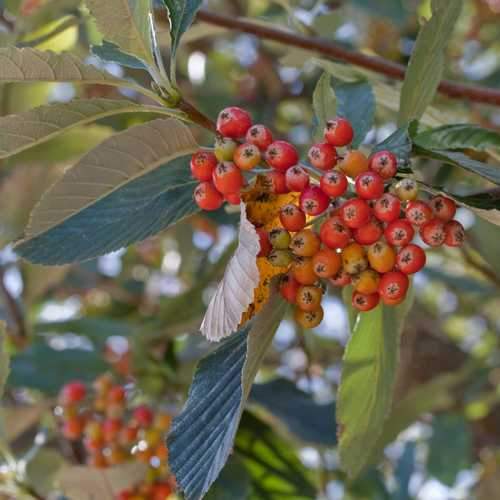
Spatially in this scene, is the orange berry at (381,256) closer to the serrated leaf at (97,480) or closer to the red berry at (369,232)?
the red berry at (369,232)

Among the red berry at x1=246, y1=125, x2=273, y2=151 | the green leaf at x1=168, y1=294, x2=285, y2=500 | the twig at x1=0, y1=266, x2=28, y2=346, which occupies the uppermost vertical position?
the red berry at x1=246, y1=125, x2=273, y2=151

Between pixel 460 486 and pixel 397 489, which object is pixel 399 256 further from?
pixel 460 486

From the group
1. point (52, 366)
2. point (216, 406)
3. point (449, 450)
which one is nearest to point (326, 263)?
point (216, 406)

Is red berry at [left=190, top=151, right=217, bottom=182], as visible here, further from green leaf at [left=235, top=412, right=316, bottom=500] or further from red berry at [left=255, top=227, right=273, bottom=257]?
green leaf at [left=235, top=412, right=316, bottom=500]

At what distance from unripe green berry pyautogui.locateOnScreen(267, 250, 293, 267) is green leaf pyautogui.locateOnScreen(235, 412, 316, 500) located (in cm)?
92

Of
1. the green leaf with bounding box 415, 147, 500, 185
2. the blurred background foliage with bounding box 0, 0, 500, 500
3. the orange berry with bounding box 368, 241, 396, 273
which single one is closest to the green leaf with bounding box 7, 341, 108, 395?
the blurred background foliage with bounding box 0, 0, 500, 500

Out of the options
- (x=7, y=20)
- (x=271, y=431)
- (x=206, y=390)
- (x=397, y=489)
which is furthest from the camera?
(x=397, y=489)

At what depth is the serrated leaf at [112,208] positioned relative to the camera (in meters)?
1.27

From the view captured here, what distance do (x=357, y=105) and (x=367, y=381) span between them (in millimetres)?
471

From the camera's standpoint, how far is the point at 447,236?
3.94 ft

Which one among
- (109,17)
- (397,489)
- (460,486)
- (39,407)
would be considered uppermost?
(109,17)

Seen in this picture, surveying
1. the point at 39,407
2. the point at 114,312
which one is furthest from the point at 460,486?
the point at 39,407

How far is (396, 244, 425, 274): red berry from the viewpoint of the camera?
1.21 metres

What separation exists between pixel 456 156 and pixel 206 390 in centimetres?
48
